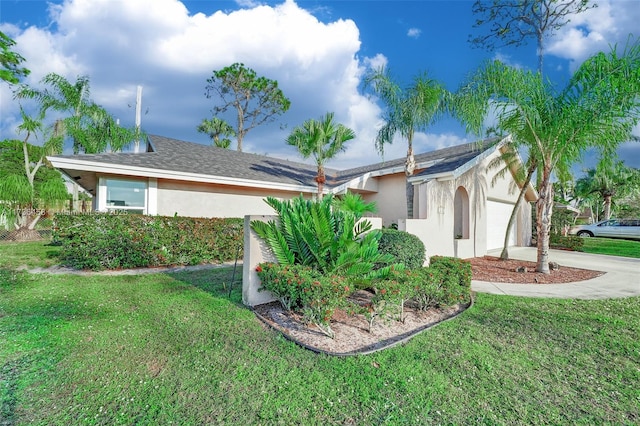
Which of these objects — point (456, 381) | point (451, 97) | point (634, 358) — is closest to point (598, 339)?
point (634, 358)

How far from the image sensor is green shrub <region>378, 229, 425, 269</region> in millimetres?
6566

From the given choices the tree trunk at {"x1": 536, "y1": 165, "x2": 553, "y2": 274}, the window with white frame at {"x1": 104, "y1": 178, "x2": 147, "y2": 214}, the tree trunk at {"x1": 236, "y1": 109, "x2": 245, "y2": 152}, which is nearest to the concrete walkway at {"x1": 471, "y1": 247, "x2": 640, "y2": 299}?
the tree trunk at {"x1": 536, "y1": 165, "x2": 553, "y2": 274}

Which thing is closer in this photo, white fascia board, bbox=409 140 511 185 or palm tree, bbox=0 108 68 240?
white fascia board, bbox=409 140 511 185

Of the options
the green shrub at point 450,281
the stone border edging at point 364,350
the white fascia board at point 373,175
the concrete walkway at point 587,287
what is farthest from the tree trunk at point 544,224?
the stone border edging at point 364,350

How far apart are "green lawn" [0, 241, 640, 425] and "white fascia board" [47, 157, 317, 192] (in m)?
4.68

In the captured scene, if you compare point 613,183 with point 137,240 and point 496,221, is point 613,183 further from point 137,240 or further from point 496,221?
point 137,240

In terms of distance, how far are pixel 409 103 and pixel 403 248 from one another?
6.29 metres

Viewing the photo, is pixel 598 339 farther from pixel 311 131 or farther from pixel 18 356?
pixel 311 131

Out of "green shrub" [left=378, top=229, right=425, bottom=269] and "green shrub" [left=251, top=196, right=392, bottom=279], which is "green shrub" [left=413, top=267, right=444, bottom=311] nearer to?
"green shrub" [left=251, top=196, right=392, bottom=279]

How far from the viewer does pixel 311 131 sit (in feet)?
39.2

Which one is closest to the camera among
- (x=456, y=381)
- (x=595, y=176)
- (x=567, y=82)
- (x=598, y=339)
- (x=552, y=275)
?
(x=456, y=381)

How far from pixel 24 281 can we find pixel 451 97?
13422mm

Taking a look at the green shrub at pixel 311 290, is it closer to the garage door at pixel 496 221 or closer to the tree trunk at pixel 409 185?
the tree trunk at pixel 409 185

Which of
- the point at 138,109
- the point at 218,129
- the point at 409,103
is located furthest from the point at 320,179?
the point at 218,129
